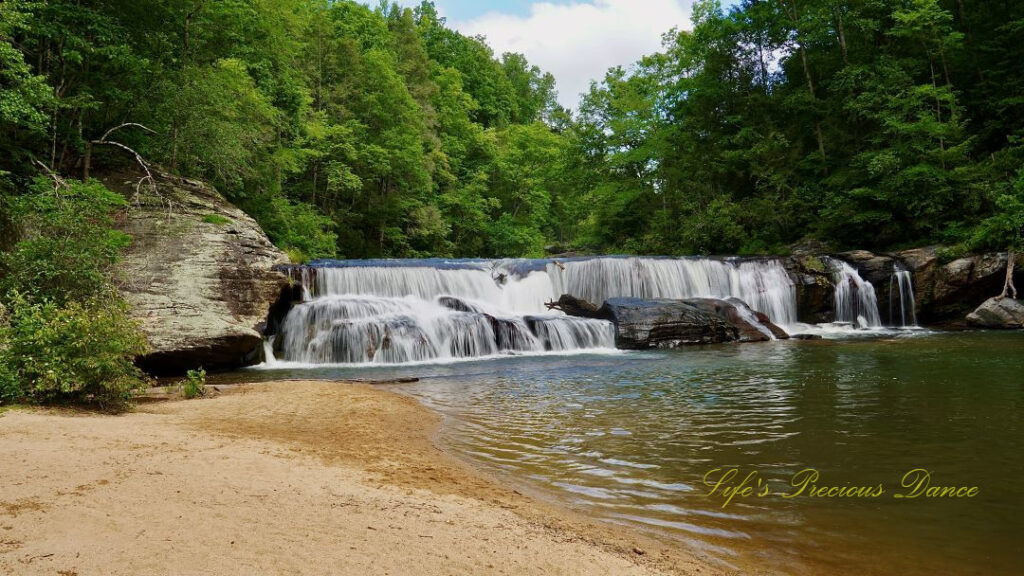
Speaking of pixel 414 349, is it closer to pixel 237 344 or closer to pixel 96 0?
pixel 237 344

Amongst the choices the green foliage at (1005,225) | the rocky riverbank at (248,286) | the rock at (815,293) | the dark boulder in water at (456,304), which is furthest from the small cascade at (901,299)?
the dark boulder in water at (456,304)

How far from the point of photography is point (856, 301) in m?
20.5

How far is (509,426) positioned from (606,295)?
1436 centimetres

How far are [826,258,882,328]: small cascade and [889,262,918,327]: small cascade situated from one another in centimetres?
50

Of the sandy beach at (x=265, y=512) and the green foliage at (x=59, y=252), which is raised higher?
the green foliage at (x=59, y=252)

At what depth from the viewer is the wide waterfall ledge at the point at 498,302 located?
14.6m

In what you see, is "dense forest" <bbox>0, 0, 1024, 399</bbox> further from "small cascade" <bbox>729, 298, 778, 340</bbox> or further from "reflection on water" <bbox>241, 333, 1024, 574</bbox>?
"small cascade" <bbox>729, 298, 778, 340</bbox>

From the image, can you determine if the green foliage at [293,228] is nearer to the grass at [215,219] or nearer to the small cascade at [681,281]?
the grass at [215,219]

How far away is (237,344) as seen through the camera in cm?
1215

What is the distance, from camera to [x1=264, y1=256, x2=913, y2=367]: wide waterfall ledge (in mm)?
14609

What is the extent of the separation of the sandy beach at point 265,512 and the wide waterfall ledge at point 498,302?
868 centimetres

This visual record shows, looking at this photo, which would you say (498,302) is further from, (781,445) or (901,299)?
(901,299)

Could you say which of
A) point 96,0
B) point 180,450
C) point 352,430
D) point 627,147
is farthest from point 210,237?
point 627,147

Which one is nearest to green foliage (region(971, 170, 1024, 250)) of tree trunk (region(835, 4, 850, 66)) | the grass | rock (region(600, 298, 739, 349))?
rock (region(600, 298, 739, 349))
